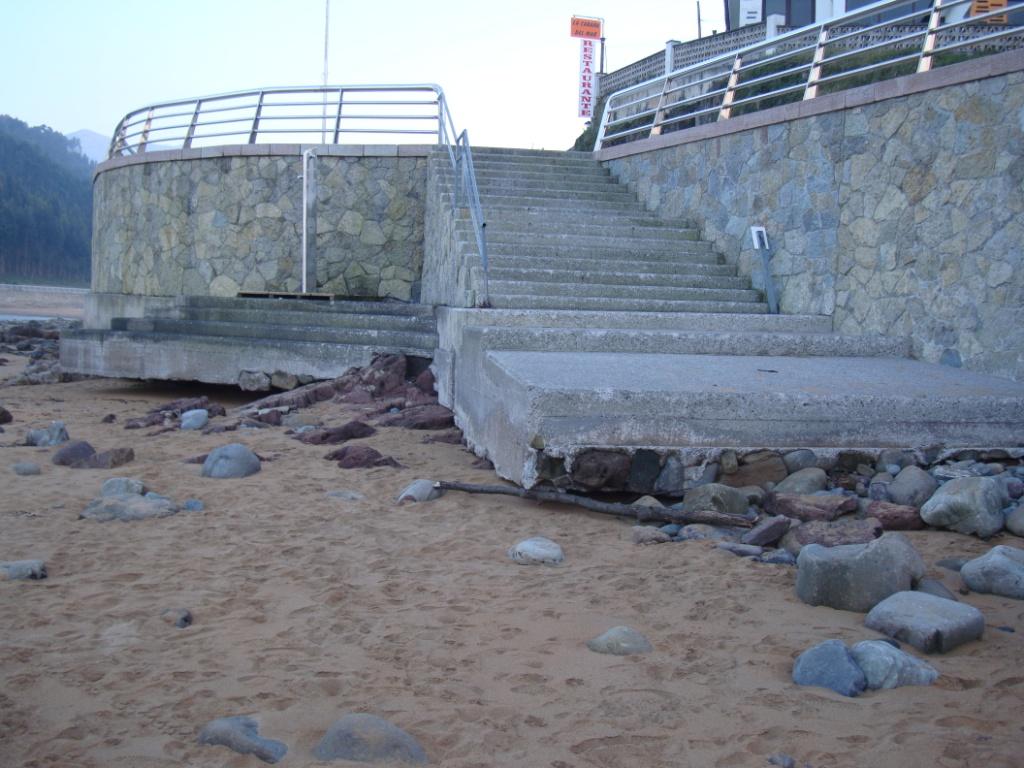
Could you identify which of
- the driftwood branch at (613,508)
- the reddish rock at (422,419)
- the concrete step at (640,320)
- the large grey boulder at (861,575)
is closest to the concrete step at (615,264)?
the concrete step at (640,320)

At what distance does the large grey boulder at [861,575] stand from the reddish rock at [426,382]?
6.00m

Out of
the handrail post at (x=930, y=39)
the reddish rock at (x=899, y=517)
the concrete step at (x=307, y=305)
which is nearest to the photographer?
the reddish rock at (x=899, y=517)

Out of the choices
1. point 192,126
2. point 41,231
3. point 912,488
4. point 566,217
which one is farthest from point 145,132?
point 41,231

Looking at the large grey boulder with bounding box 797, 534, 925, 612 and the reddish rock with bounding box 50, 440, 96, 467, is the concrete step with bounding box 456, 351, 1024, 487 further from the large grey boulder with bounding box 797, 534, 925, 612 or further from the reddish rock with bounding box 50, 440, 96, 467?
the reddish rock with bounding box 50, 440, 96, 467

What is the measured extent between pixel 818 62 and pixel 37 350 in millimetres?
13525

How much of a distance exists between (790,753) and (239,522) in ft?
10.8

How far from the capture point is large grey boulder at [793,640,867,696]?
2748 millimetres

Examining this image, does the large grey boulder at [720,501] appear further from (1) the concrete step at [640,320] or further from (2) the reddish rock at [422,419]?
(2) the reddish rock at [422,419]

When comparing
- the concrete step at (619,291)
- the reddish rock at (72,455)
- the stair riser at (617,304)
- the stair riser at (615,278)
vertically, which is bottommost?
the reddish rock at (72,455)

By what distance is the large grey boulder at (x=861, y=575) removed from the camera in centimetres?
344

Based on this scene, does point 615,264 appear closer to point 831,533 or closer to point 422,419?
point 422,419

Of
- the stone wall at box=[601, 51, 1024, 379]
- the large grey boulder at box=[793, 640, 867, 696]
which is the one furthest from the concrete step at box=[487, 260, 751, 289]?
the large grey boulder at box=[793, 640, 867, 696]

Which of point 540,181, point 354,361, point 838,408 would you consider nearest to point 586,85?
point 540,181

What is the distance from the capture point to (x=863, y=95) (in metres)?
7.91
